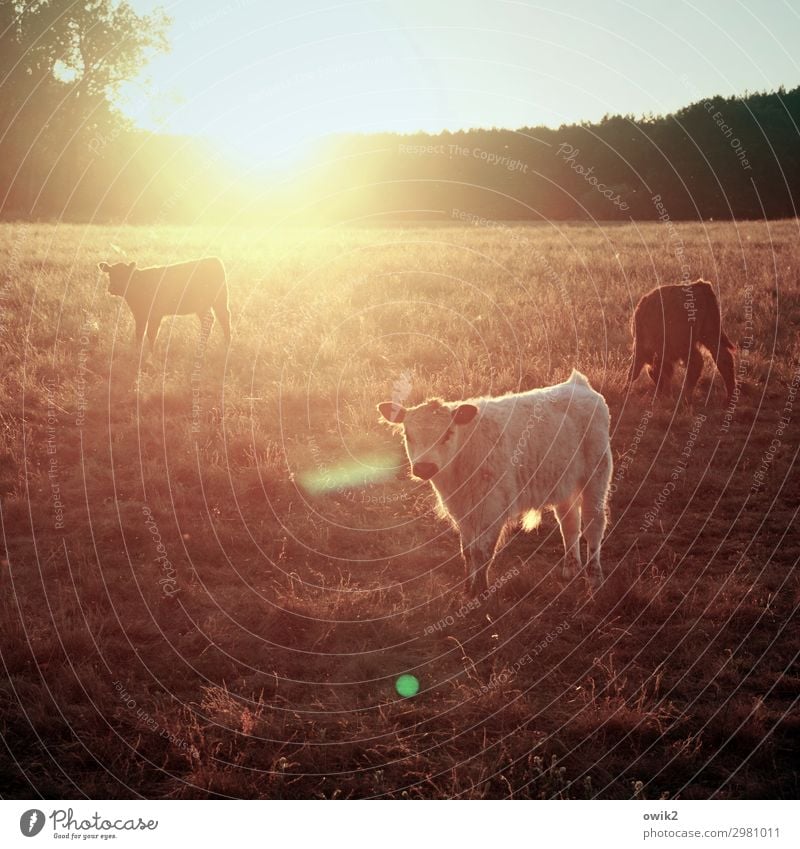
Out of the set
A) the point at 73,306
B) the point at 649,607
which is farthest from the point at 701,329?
the point at 73,306

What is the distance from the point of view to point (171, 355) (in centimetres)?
1500

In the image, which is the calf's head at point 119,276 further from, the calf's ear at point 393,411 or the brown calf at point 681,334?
the calf's ear at point 393,411

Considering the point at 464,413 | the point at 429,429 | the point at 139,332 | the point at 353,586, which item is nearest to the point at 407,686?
the point at 353,586

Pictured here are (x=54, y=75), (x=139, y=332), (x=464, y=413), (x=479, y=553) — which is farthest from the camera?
(x=54, y=75)

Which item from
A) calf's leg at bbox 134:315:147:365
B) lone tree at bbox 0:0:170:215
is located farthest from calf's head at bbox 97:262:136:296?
lone tree at bbox 0:0:170:215

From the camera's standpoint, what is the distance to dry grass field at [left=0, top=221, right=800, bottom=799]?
510 centimetres

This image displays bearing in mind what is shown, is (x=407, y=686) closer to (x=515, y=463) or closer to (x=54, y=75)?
(x=515, y=463)

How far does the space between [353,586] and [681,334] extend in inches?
324

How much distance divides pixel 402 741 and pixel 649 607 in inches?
112

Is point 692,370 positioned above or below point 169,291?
below

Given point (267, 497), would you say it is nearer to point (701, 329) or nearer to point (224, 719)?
point (224, 719)

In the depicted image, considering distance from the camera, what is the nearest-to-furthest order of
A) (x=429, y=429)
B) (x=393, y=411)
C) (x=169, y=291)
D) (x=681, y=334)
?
(x=429, y=429) → (x=393, y=411) → (x=681, y=334) → (x=169, y=291)

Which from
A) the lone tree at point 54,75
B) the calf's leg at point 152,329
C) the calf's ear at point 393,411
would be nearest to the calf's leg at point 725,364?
the calf's ear at point 393,411

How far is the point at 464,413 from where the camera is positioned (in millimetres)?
6625
